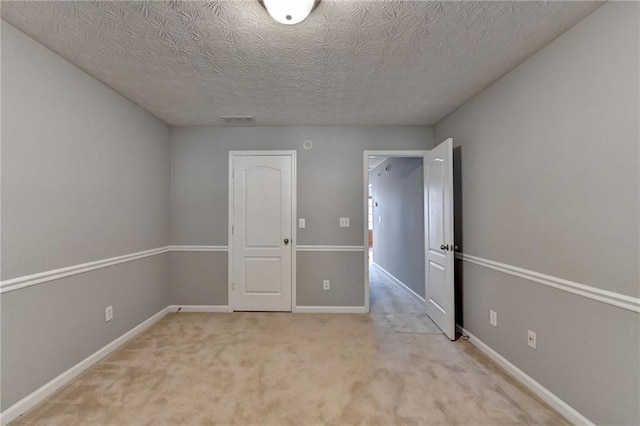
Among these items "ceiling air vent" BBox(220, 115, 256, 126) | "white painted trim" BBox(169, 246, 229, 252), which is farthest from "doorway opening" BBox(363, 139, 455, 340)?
"white painted trim" BBox(169, 246, 229, 252)

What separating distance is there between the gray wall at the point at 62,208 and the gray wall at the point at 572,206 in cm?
338

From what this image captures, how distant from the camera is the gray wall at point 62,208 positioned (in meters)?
1.68

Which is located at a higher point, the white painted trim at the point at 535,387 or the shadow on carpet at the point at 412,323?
the white painted trim at the point at 535,387

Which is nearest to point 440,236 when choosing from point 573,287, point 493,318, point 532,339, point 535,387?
point 493,318

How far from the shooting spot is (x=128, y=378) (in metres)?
2.08

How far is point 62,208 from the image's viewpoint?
2002 millimetres

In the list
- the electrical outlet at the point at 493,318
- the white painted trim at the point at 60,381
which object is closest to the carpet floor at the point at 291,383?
the white painted trim at the point at 60,381

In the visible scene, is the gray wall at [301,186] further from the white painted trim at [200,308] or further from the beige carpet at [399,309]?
the beige carpet at [399,309]

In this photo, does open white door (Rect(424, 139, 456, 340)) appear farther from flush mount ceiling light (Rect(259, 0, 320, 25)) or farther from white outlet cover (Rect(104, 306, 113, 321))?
white outlet cover (Rect(104, 306, 113, 321))

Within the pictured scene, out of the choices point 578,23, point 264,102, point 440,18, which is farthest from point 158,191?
point 578,23

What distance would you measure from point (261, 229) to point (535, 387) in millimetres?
2953

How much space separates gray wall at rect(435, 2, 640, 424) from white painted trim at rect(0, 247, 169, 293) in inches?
133

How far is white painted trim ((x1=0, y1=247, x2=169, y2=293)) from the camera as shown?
5.45ft

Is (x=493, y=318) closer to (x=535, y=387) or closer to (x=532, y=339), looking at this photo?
(x=532, y=339)
